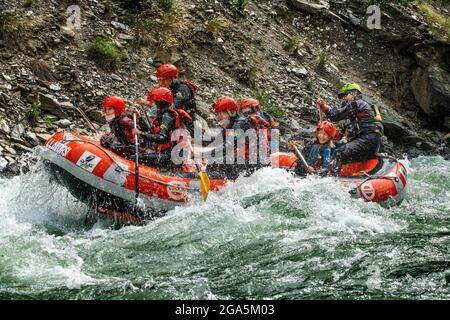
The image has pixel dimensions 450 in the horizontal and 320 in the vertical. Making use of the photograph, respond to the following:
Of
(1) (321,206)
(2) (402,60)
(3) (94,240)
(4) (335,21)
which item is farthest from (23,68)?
(2) (402,60)

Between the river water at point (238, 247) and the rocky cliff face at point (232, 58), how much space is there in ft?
10.5

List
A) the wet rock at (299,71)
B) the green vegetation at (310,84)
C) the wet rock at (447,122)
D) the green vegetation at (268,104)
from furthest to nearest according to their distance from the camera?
the wet rock at (447,122) < the wet rock at (299,71) < the green vegetation at (310,84) < the green vegetation at (268,104)

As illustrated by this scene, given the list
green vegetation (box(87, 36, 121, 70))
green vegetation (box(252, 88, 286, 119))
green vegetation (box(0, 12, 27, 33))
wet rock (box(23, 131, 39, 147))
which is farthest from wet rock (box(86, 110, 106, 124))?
green vegetation (box(252, 88, 286, 119))

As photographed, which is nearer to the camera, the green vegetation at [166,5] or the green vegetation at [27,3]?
the green vegetation at [27,3]

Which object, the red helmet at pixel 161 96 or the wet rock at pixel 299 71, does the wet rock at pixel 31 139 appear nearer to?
the red helmet at pixel 161 96

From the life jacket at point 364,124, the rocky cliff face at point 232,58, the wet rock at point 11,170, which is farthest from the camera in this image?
the rocky cliff face at point 232,58

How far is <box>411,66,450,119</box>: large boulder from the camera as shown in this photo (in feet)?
57.6

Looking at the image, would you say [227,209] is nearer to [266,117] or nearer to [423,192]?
[266,117]

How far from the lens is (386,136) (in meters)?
Answer: 16.5

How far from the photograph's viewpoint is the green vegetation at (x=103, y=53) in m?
14.1

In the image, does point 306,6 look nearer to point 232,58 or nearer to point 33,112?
point 232,58

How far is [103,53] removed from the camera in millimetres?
14180

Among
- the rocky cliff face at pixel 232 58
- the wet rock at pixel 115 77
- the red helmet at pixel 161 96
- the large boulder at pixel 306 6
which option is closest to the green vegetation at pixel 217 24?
the rocky cliff face at pixel 232 58

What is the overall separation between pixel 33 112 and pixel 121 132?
2950 millimetres
